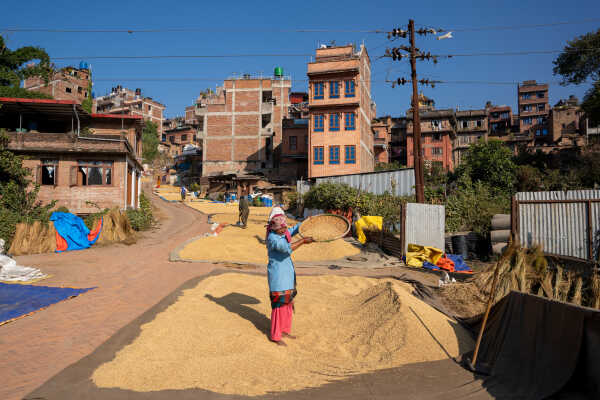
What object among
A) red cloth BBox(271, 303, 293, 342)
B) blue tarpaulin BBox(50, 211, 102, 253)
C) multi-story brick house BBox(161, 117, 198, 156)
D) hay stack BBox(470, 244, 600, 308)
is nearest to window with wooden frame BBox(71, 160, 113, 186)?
blue tarpaulin BBox(50, 211, 102, 253)

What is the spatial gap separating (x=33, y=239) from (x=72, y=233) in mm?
1398

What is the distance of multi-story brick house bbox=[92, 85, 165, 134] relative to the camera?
72.0 meters

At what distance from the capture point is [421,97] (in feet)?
194

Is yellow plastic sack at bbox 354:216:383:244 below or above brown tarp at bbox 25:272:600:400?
above

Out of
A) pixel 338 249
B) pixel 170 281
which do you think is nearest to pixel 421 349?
pixel 170 281

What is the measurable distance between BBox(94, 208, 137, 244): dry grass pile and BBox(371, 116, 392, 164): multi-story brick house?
37714mm

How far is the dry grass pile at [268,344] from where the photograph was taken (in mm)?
3891

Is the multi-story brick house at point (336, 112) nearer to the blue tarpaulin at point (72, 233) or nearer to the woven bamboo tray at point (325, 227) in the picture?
the blue tarpaulin at point (72, 233)

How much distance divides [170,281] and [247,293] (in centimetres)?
247

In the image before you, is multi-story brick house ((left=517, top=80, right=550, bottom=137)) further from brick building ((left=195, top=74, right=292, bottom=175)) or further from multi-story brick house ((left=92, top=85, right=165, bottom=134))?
multi-story brick house ((left=92, top=85, right=165, bottom=134))

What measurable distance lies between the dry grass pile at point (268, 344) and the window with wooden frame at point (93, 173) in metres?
16.2

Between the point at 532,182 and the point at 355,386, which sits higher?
the point at 532,182

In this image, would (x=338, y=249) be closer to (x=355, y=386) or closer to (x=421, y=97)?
(x=355, y=386)

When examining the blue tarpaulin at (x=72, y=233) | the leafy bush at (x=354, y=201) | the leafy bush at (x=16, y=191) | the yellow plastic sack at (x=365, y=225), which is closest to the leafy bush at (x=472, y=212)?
the leafy bush at (x=354, y=201)
